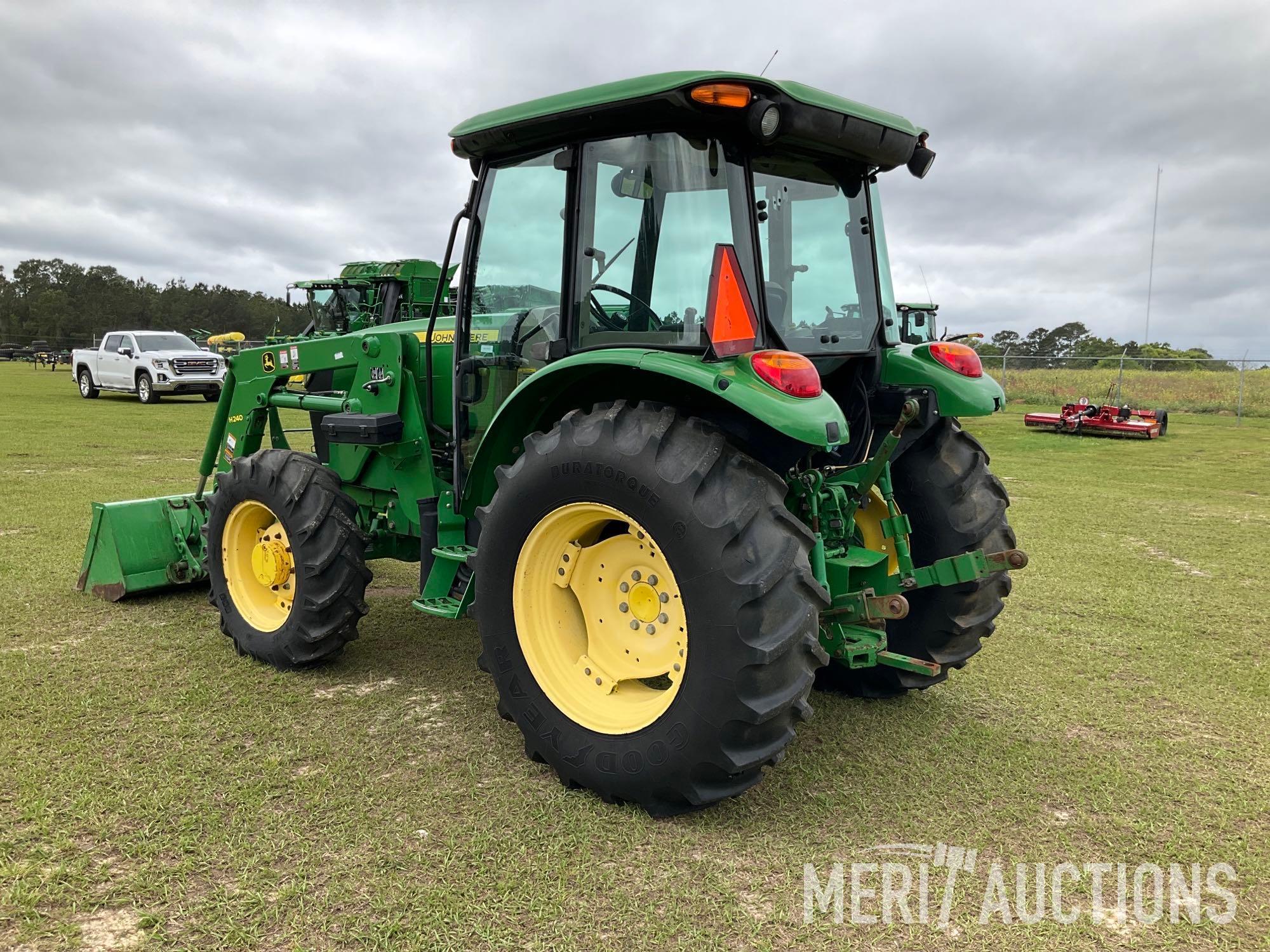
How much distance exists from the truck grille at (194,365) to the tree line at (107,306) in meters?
48.3

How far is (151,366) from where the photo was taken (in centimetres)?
2120

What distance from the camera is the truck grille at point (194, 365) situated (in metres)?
21.3

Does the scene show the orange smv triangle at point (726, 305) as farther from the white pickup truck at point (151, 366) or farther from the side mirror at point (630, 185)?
the white pickup truck at point (151, 366)

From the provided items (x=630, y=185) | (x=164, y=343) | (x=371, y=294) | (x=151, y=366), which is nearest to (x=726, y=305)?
(x=630, y=185)

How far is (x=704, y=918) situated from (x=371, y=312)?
17.3m

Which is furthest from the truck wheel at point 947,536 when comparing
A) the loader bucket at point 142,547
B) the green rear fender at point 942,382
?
A: the loader bucket at point 142,547

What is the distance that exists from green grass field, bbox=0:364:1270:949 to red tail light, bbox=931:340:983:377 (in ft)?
4.99

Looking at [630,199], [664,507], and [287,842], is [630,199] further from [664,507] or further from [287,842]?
[287,842]

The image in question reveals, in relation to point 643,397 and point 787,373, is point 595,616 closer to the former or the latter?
point 643,397

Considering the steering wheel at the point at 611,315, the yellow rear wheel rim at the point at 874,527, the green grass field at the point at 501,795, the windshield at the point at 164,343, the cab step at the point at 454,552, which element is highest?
the windshield at the point at 164,343

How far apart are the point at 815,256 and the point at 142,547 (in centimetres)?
420

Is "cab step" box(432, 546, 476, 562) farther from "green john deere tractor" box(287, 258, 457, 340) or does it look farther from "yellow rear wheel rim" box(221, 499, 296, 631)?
"green john deere tractor" box(287, 258, 457, 340)

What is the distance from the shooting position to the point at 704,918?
2.49 meters

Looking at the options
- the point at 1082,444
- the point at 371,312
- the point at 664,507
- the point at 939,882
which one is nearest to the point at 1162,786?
the point at 939,882
